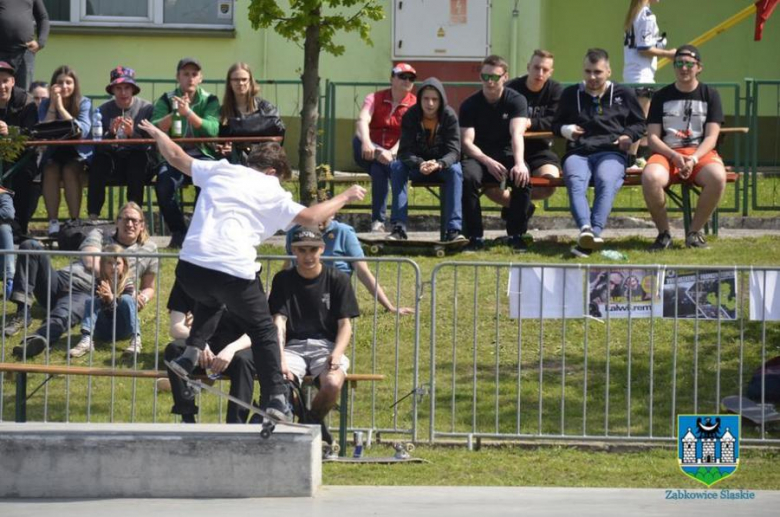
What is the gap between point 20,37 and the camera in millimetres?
16203

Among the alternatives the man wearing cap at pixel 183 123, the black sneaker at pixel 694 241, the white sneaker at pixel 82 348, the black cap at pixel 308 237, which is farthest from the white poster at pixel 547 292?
the man wearing cap at pixel 183 123

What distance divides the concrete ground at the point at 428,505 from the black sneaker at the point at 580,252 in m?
4.80

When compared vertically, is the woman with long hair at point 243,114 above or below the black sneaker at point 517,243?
above

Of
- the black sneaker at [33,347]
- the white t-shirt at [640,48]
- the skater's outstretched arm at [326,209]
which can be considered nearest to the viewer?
the skater's outstretched arm at [326,209]

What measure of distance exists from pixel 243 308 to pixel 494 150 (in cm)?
591

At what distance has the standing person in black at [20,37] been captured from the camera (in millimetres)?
16156

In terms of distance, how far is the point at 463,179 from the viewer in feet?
45.8

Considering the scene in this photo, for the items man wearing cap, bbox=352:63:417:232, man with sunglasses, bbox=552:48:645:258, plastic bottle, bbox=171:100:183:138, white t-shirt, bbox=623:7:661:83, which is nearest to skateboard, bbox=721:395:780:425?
man with sunglasses, bbox=552:48:645:258

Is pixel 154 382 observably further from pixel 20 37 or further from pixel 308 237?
pixel 20 37

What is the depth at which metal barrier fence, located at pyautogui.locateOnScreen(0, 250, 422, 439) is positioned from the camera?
10.4 meters

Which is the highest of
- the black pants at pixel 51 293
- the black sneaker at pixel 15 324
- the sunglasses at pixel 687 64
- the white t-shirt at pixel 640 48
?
the white t-shirt at pixel 640 48

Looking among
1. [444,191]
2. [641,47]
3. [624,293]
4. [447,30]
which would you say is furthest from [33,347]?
[447,30]

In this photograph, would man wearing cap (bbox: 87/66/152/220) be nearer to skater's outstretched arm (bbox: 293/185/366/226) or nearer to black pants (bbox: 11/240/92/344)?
black pants (bbox: 11/240/92/344)

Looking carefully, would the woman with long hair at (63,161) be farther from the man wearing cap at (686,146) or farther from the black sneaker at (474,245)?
the man wearing cap at (686,146)
